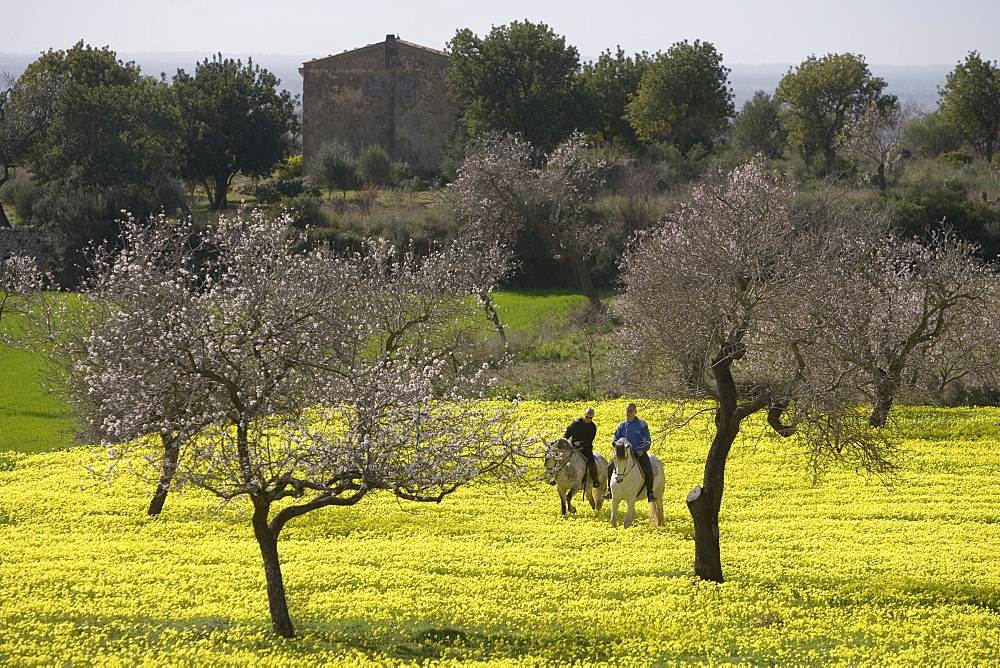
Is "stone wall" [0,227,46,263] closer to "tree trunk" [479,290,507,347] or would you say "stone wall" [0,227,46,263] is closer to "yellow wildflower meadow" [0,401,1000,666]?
"tree trunk" [479,290,507,347]

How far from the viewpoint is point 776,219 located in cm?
4344

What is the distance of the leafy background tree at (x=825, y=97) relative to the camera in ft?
308

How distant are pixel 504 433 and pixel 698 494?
4627 mm

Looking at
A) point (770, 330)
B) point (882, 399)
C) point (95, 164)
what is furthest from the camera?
point (95, 164)

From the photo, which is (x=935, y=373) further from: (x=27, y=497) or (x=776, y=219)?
(x=27, y=497)

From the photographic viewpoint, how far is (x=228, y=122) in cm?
8631

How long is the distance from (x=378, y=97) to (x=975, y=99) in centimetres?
4960

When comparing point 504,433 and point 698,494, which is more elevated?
point 504,433

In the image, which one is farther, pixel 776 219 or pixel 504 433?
pixel 776 219


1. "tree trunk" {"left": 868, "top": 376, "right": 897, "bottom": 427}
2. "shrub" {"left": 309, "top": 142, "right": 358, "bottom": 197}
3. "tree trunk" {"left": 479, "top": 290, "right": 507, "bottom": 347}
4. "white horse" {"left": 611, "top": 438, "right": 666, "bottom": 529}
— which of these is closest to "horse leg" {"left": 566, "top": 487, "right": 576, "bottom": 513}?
"white horse" {"left": 611, "top": 438, "right": 666, "bottom": 529}

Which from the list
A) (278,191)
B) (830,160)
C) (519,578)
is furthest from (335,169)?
(519,578)

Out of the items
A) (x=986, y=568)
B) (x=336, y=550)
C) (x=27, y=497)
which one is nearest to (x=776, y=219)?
(x=986, y=568)

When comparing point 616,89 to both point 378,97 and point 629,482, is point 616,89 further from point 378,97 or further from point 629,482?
point 629,482

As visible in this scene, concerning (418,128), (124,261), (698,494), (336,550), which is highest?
(418,128)
